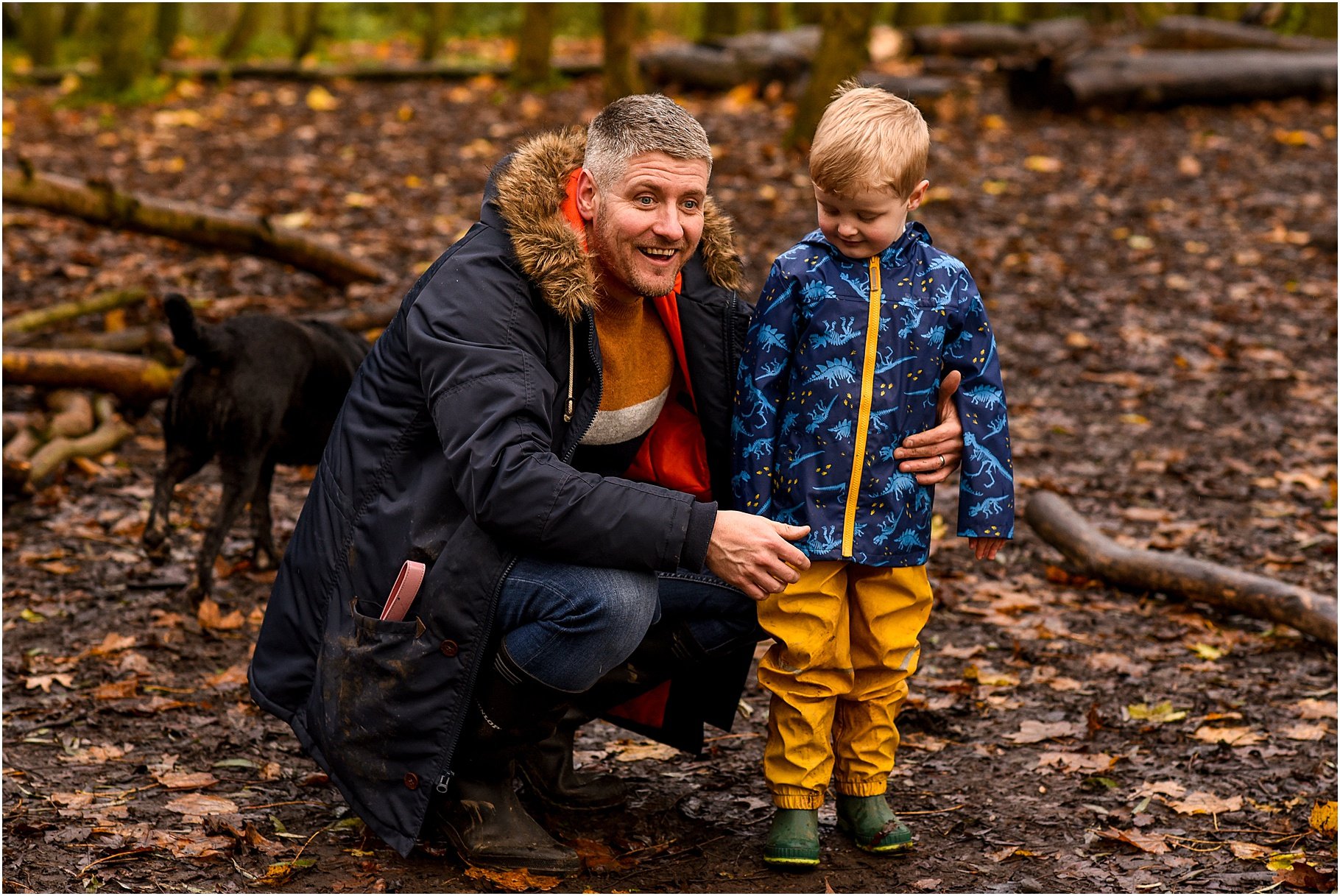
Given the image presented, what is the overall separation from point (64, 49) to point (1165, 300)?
55.1 feet

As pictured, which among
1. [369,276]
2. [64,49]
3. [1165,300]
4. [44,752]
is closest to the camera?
[44,752]

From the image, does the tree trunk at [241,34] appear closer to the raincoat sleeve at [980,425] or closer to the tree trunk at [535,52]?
the tree trunk at [535,52]

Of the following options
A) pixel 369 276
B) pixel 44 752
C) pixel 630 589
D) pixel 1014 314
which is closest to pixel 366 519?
pixel 630 589

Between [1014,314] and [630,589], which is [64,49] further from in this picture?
[630,589]

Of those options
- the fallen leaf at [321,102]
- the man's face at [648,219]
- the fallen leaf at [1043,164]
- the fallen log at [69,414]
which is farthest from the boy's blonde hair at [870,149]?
the fallen leaf at [321,102]

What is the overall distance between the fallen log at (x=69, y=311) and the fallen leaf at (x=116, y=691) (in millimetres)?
3274

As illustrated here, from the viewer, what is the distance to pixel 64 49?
62.1ft

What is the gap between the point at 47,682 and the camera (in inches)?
158

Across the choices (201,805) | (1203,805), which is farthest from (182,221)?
(1203,805)

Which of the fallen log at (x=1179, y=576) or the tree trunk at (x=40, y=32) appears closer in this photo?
the fallen log at (x=1179, y=576)

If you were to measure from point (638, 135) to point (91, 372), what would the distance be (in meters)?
4.33

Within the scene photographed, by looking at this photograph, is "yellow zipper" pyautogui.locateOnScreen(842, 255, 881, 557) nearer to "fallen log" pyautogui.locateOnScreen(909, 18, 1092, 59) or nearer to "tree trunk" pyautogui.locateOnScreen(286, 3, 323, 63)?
"fallen log" pyautogui.locateOnScreen(909, 18, 1092, 59)

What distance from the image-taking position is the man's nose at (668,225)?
2945 mm

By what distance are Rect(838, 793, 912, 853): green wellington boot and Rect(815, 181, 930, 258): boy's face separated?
1.37 m
